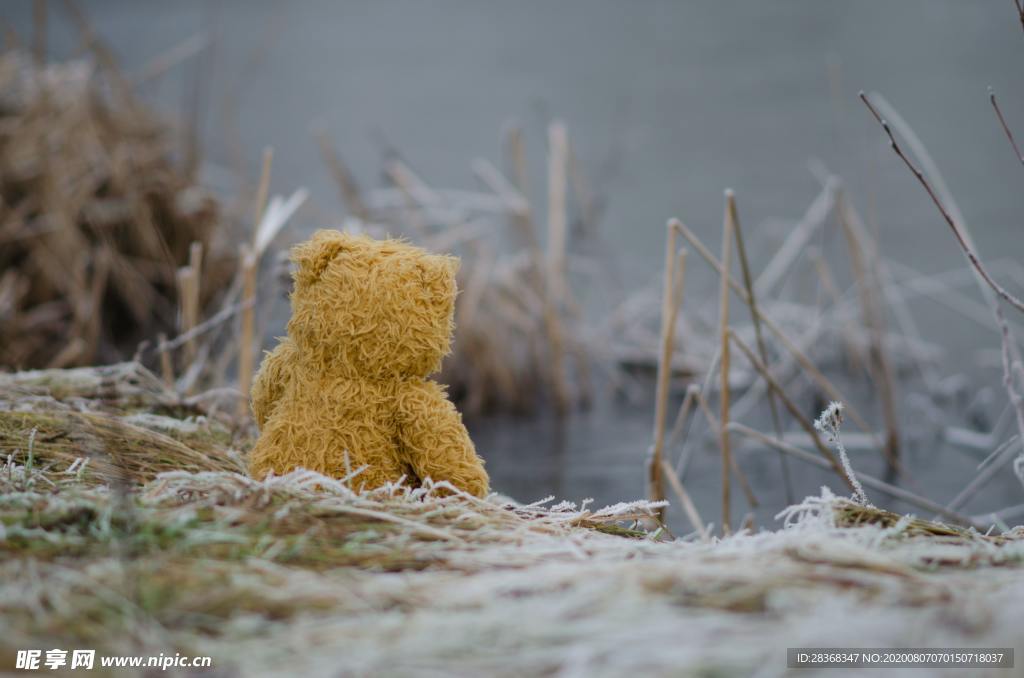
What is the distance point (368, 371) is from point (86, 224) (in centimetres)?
218

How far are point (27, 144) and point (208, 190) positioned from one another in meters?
0.53

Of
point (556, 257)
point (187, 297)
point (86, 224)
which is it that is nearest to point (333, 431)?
point (187, 297)

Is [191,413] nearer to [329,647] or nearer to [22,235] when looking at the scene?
[329,647]

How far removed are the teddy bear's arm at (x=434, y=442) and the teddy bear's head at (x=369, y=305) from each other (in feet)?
0.11

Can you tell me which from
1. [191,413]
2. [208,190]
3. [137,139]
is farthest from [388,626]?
[137,139]

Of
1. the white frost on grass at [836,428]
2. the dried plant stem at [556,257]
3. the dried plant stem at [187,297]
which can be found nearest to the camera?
the white frost on grass at [836,428]

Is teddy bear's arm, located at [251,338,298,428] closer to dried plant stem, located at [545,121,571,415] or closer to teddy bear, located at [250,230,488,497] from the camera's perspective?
teddy bear, located at [250,230,488,497]

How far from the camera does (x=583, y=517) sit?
925mm

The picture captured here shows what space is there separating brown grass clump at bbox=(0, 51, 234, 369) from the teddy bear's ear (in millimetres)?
1701

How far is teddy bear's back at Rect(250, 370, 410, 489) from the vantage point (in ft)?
3.05

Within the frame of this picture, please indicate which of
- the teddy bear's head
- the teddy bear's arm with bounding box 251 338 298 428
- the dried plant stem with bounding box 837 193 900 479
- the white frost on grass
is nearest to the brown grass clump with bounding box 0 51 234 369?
the teddy bear's arm with bounding box 251 338 298 428

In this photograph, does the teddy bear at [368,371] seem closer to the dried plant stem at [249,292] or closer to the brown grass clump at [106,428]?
the brown grass clump at [106,428]

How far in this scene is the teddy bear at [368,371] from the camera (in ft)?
3.03

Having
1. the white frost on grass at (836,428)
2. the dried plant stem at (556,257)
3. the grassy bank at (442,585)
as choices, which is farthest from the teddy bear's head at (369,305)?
the dried plant stem at (556,257)
